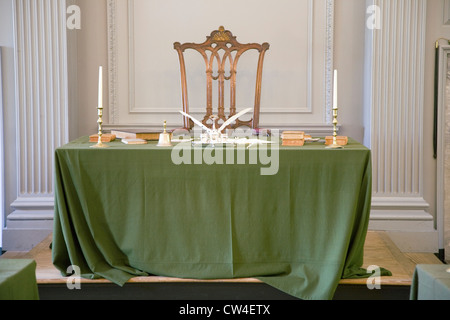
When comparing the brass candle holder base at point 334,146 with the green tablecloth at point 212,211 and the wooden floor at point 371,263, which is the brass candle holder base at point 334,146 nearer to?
the green tablecloth at point 212,211

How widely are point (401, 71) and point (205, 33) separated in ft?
4.99

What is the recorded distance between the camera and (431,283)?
190cm

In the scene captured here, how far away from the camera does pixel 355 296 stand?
2725 mm

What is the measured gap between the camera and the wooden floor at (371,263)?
8.92 feet

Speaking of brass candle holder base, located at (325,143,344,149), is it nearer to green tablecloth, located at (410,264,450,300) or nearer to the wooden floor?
the wooden floor

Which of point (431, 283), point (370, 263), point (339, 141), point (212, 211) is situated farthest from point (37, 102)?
point (431, 283)

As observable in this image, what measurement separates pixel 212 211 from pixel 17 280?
1.07m

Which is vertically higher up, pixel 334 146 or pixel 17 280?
pixel 334 146

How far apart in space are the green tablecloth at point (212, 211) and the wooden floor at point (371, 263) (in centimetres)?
5

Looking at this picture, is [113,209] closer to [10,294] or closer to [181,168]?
[181,168]

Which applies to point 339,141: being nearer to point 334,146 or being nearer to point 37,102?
point 334,146

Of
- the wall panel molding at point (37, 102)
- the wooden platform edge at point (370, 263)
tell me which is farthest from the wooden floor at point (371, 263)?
the wall panel molding at point (37, 102)
